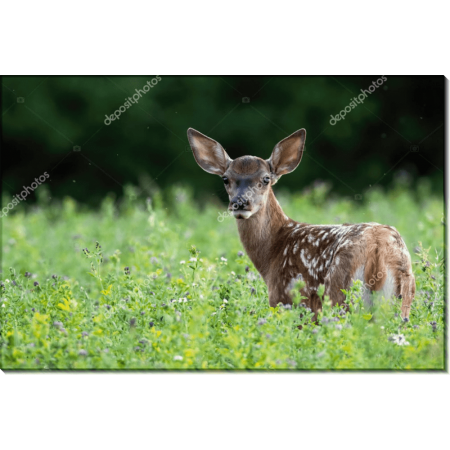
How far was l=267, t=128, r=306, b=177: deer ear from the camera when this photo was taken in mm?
6898

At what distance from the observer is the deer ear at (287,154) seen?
22.6 feet

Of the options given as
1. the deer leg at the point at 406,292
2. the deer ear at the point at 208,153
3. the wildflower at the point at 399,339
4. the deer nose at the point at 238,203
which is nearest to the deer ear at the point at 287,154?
the deer ear at the point at 208,153

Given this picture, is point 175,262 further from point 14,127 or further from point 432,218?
point 14,127

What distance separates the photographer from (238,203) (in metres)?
6.53

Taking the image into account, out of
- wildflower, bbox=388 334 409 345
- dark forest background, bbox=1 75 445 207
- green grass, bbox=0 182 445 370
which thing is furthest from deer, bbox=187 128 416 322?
dark forest background, bbox=1 75 445 207

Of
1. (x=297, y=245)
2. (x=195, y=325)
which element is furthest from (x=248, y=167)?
(x=195, y=325)

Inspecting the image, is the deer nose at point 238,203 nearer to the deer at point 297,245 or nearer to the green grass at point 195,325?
the deer at point 297,245

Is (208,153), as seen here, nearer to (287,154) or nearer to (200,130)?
(287,154)

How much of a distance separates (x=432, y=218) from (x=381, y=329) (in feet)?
14.9

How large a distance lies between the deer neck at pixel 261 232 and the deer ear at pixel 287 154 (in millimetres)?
275

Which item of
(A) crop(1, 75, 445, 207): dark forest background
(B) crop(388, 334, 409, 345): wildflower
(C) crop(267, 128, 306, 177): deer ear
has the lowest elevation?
(B) crop(388, 334, 409, 345): wildflower

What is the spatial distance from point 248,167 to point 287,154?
15.6 inches

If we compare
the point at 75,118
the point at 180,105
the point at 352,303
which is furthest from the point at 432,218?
the point at 75,118

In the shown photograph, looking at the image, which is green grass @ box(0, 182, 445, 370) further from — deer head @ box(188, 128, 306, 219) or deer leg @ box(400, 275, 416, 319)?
deer head @ box(188, 128, 306, 219)
